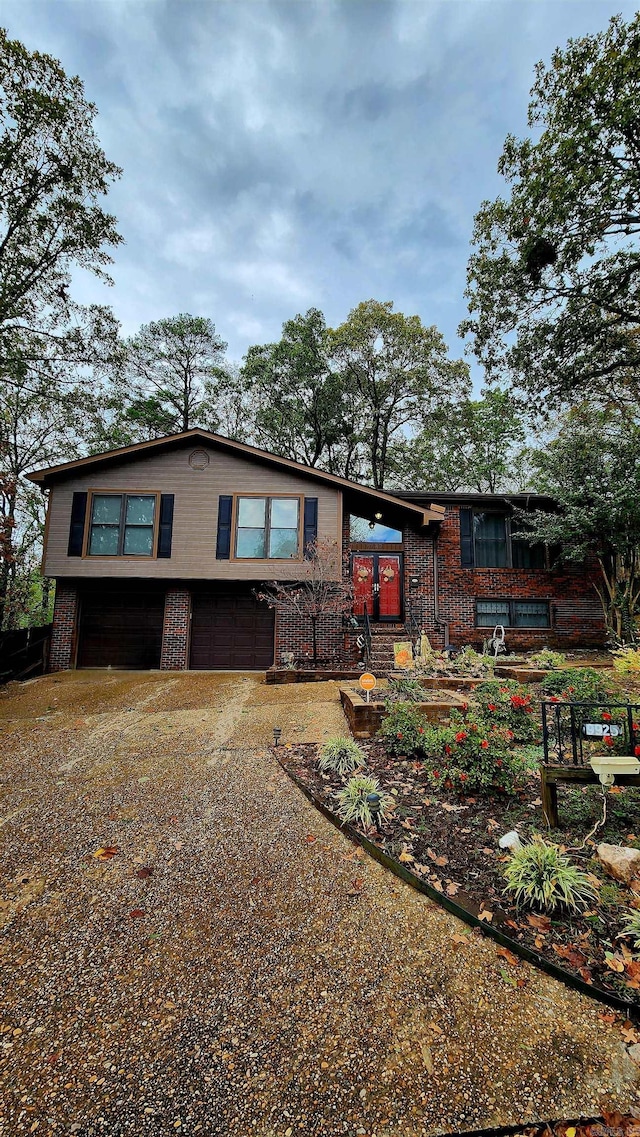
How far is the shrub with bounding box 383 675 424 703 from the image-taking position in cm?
588

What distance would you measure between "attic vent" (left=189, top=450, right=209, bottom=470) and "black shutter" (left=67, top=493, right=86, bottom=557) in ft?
9.08

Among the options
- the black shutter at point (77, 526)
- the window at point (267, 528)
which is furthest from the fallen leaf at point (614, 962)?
the black shutter at point (77, 526)

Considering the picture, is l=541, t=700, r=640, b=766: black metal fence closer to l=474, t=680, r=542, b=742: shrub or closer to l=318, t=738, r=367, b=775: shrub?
l=474, t=680, r=542, b=742: shrub

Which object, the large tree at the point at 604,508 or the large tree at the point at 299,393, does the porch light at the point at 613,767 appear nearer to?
the large tree at the point at 604,508

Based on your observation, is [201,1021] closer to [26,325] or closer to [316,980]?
[316,980]

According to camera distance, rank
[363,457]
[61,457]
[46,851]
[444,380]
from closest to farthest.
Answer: [46,851] → [61,457] → [444,380] → [363,457]

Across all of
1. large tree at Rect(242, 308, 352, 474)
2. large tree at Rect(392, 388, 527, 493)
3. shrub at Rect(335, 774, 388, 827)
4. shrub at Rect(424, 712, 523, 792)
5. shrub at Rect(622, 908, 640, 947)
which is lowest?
shrub at Rect(622, 908, 640, 947)

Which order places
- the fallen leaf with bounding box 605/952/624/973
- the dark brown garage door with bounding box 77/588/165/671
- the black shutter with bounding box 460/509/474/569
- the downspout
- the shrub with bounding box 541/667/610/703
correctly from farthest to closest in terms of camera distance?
the black shutter with bounding box 460/509/474/569 → the downspout → the dark brown garage door with bounding box 77/588/165/671 → the shrub with bounding box 541/667/610/703 → the fallen leaf with bounding box 605/952/624/973

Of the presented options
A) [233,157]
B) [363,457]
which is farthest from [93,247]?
[363,457]

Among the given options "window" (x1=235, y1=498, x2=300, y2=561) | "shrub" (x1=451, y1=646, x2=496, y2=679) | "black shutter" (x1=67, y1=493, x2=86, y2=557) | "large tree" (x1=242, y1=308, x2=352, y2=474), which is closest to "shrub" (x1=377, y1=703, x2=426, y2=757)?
"shrub" (x1=451, y1=646, x2=496, y2=679)

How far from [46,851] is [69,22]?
48.0ft

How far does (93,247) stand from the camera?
488 inches

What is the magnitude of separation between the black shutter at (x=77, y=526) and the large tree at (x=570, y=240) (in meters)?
10.8

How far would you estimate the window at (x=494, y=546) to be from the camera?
12.5 meters
